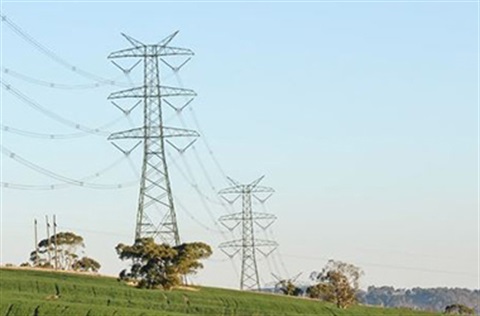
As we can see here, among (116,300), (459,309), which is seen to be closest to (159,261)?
(116,300)

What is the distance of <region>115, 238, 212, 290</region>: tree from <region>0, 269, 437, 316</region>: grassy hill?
196cm

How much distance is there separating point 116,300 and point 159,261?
20677 mm

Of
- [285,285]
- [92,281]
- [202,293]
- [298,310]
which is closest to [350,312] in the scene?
[298,310]

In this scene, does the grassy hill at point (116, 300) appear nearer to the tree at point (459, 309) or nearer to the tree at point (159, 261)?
the tree at point (159, 261)

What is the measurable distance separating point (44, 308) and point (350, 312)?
161ft

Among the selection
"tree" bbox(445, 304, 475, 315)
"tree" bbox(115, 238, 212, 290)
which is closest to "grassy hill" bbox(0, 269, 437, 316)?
"tree" bbox(115, 238, 212, 290)

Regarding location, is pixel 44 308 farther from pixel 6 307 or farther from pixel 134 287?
pixel 134 287

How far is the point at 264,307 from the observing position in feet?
402

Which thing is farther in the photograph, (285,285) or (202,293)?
(285,285)

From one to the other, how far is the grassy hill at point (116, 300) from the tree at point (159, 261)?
6.45 ft

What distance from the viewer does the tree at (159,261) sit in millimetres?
125938

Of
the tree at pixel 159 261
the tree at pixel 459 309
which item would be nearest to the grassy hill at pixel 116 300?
the tree at pixel 159 261

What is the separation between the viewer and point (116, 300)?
10688 cm

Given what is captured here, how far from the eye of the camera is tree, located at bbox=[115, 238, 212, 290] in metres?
126
